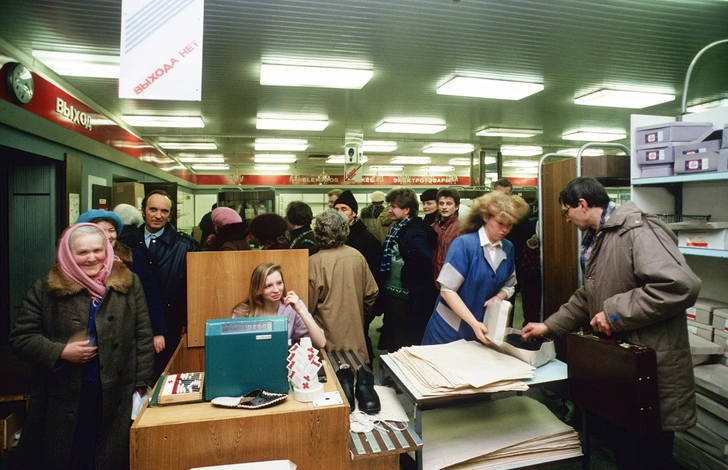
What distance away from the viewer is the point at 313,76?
5.35 m

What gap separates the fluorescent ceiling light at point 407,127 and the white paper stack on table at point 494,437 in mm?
6958

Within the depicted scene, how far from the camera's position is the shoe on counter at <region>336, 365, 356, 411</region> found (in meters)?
1.96

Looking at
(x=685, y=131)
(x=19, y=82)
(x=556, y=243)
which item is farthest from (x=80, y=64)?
(x=685, y=131)

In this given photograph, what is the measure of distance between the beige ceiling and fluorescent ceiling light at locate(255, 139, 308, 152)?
265cm

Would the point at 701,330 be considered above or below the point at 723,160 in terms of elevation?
below

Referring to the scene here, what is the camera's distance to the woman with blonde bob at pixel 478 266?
2.47 meters

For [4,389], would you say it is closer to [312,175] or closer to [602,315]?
[602,315]

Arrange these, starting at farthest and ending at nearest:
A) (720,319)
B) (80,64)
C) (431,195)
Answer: (80,64), (431,195), (720,319)

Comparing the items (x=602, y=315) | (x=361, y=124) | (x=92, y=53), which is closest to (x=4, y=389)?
(x=602, y=315)

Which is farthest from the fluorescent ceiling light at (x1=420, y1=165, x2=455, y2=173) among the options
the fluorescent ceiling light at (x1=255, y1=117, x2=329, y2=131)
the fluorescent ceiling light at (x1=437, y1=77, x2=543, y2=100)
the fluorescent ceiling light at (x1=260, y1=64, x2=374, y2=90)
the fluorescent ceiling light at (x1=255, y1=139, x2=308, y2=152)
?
the fluorescent ceiling light at (x1=260, y1=64, x2=374, y2=90)

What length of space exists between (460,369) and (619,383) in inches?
25.9

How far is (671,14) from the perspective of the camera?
155 inches

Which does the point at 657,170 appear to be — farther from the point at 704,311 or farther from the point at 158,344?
the point at 158,344

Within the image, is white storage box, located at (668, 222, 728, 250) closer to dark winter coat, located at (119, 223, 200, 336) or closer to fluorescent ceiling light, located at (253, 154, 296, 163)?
dark winter coat, located at (119, 223, 200, 336)
